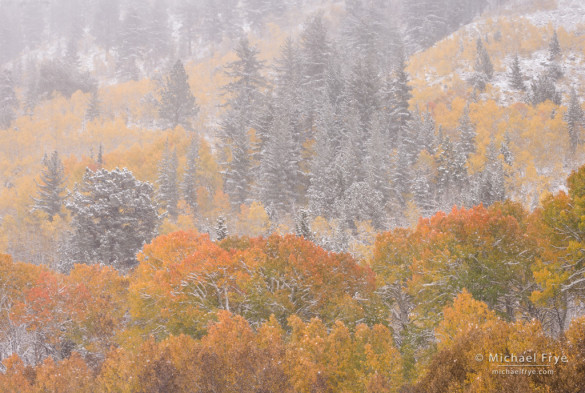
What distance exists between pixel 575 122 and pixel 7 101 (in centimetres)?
9975

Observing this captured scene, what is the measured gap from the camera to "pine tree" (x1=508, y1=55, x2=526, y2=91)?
64.1 m

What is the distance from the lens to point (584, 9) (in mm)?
79750

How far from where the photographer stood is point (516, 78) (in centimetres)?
6444

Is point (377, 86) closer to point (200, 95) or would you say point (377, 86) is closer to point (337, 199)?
point (337, 199)

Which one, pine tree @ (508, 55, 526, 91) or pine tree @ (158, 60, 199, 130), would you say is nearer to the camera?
→ pine tree @ (508, 55, 526, 91)

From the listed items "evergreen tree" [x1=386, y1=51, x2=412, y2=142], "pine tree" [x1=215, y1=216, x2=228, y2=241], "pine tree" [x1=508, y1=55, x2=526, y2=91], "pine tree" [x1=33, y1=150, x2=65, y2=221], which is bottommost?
"pine tree" [x1=215, y1=216, x2=228, y2=241]

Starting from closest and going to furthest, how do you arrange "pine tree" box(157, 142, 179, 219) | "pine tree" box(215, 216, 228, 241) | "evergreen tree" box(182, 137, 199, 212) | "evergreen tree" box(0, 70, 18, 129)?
"pine tree" box(215, 216, 228, 241) → "pine tree" box(157, 142, 179, 219) → "evergreen tree" box(182, 137, 199, 212) → "evergreen tree" box(0, 70, 18, 129)

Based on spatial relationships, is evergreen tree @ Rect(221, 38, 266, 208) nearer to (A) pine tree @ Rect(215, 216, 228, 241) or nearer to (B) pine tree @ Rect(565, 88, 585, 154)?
(A) pine tree @ Rect(215, 216, 228, 241)

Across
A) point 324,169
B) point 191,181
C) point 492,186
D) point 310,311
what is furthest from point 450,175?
point 191,181

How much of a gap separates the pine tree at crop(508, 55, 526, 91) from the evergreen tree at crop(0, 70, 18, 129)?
3614 inches

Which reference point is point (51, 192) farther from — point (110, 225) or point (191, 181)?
point (110, 225)

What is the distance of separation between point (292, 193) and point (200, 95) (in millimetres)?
41625

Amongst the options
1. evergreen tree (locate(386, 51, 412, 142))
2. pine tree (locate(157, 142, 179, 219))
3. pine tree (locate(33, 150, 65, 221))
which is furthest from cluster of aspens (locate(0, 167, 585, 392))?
evergreen tree (locate(386, 51, 412, 142))

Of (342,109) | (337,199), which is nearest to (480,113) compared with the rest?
(342,109)
